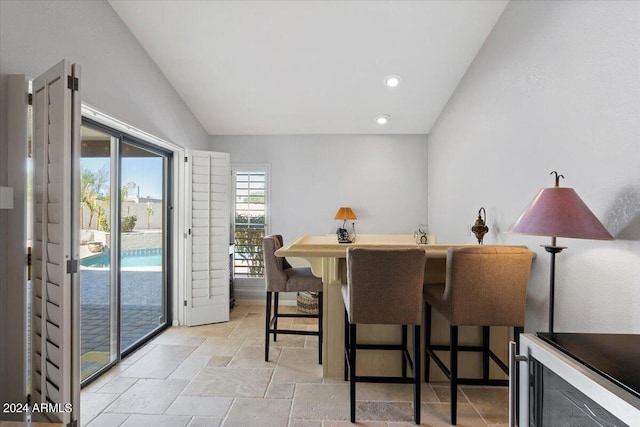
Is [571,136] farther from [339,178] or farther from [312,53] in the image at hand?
[339,178]

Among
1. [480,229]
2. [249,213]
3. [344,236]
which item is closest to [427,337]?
[480,229]

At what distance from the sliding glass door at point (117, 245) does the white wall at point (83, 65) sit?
0.93 ft

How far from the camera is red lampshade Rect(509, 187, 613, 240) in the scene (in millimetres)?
1321

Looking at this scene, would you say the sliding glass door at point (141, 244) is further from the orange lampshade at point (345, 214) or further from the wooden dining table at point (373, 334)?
the orange lampshade at point (345, 214)

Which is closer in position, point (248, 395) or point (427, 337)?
point (248, 395)

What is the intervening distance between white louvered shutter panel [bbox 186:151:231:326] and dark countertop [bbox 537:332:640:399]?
3366 mm

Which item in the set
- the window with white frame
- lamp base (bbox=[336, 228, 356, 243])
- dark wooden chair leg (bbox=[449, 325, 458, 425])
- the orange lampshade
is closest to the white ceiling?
the window with white frame

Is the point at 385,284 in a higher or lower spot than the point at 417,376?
higher

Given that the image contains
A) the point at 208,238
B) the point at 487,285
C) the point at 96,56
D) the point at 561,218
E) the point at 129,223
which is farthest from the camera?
the point at 208,238

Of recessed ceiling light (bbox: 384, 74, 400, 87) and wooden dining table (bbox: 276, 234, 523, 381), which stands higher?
recessed ceiling light (bbox: 384, 74, 400, 87)

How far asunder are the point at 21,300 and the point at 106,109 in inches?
56.6

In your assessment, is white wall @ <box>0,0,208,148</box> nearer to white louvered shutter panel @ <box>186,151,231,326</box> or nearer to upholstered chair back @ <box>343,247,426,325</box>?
white louvered shutter panel @ <box>186,151,231,326</box>

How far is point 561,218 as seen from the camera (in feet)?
4.46

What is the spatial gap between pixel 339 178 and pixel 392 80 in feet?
5.36
